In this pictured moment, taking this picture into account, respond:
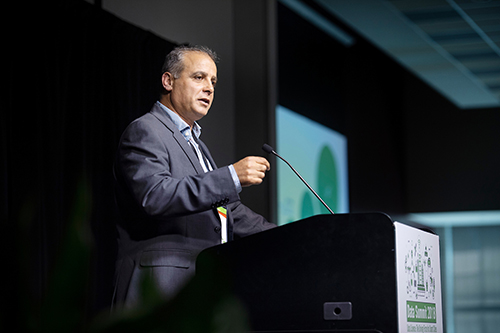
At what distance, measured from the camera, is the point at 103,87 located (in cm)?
360

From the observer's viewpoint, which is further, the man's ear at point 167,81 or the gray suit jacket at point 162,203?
the man's ear at point 167,81

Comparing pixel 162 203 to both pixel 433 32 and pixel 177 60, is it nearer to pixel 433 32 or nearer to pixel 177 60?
pixel 177 60

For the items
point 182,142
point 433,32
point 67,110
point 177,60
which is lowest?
point 182,142

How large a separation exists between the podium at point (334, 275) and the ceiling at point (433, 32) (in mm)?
4540

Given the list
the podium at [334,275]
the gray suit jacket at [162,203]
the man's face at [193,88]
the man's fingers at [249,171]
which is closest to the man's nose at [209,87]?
the man's face at [193,88]

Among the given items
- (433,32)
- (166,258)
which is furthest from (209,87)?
(433,32)

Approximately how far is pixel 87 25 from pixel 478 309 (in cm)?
785

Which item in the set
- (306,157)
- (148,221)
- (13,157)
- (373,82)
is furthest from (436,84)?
(148,221)

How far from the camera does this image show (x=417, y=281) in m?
1.60

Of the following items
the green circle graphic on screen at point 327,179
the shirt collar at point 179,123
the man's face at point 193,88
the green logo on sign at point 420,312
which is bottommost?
the green logo on sign at point 420,312

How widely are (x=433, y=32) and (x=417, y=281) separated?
17.2ft

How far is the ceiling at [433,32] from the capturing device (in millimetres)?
5836

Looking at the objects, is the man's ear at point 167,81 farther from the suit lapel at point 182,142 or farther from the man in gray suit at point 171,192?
the suit lapel at point 182,142

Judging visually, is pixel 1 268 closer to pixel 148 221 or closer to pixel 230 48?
pixel 148 221
